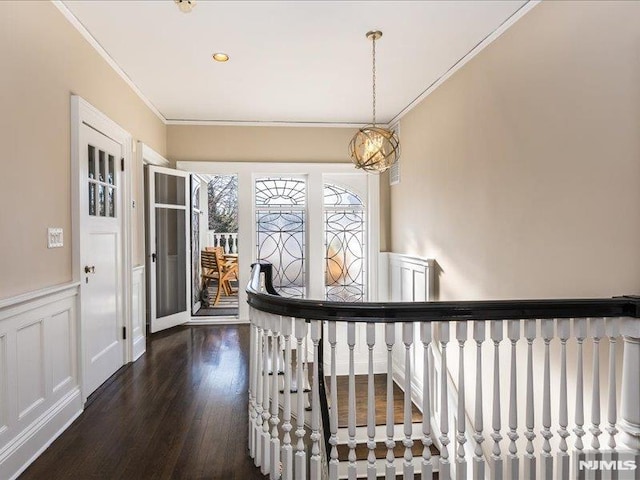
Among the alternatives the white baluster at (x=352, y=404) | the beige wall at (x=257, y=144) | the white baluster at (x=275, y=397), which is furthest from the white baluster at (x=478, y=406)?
the beige wall at (x=257, y=144)

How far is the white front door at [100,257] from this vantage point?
2885 mm

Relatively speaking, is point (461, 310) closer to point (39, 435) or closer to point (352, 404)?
point (352, 404)

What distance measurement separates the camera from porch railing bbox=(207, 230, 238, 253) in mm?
8281

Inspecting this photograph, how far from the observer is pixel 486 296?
3.06 metres

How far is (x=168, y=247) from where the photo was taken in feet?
16.4

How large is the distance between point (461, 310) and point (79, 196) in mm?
2590

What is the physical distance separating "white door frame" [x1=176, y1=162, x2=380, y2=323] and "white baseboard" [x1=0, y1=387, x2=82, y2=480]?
2.72 meters

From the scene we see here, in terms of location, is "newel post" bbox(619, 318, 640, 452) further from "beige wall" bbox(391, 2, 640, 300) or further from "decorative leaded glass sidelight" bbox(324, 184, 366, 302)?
"decorative leaded glass sidelight" bbox(324, 184, 366, 302)

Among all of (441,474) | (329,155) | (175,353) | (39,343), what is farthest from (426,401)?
(329,155)

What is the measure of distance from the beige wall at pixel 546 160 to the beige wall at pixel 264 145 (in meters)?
1.80

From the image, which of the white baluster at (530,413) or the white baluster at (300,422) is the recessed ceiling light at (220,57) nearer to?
the white baluster at (300,422)

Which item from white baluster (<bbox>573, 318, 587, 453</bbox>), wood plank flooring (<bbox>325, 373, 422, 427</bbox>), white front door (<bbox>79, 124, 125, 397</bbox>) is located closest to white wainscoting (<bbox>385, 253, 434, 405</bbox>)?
wood plank flooring (<bbox>325, 373, 422, 427</bbox>)

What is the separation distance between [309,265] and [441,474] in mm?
3920

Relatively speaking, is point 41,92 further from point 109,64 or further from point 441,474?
point 441,474
